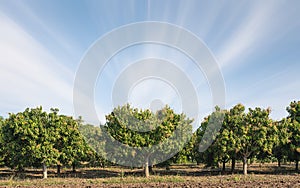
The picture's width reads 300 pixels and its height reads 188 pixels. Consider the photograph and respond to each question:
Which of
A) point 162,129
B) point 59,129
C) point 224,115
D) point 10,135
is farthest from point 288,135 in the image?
point 10,135

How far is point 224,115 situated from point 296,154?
40.1 ft

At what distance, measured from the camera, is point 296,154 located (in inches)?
1560

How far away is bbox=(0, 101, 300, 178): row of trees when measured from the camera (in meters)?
35.1

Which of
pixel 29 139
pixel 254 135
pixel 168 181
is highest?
pixel 254 135

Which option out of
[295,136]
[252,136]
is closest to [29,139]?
[252,136]

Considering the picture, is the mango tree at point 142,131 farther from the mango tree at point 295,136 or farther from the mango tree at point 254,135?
the mango tree at point 295,136

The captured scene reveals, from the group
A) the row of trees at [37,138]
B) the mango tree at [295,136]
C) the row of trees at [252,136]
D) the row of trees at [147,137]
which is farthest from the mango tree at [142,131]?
the mango tree at [295,136]

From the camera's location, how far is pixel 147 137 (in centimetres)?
3522

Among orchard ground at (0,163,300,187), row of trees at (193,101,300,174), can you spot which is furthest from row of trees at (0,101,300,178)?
orchard ground at (0,163,300,187)

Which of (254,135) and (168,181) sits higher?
(254,135)

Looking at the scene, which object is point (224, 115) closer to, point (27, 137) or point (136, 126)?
point (136, 126)

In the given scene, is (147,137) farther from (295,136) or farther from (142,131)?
(295,136)

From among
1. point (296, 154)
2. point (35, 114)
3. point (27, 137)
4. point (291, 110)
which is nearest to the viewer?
point (27, 137)

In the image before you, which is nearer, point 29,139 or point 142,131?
point 29,139
